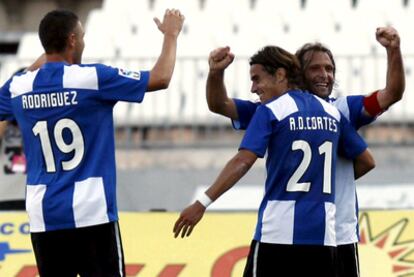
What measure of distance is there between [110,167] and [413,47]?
28.6 ft

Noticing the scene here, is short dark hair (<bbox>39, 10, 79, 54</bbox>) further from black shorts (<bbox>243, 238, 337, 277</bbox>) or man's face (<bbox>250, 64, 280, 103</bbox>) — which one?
black shorts (<bbox>243, 238, 337, 277</bbox>)

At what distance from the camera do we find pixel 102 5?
16844 mm

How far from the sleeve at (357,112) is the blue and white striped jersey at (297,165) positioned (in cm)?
30

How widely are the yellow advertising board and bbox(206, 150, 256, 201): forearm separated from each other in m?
2.67

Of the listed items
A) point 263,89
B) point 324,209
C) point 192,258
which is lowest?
point 192,258

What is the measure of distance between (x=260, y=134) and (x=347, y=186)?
0.66 meters

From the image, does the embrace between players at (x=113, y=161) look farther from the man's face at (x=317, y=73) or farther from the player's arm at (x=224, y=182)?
the man's face at (x=317, y=73)

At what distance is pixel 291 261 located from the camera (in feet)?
17.1

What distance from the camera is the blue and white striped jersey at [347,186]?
5516 millimetres

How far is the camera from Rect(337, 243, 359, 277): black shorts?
5.53 meters

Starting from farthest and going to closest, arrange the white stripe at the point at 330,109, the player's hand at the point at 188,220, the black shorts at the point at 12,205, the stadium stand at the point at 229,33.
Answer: the stadium stand at the point at 229,33 < the black shorts at the point at 12,205 < the white stripe at the point at 330,109 < the player's hand at the point at 188,220

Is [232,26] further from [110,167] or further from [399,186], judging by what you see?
[110,167]

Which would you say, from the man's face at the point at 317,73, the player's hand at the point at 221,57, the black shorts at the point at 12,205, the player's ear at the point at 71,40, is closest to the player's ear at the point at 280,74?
the man's face at the point at 317,73

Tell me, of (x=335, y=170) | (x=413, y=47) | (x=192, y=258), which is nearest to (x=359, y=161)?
(x=335, y=170)
